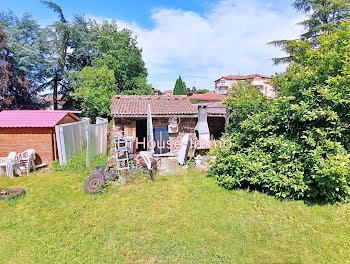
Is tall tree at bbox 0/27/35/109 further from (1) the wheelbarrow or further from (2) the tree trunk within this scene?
(1) the wheelbarrow

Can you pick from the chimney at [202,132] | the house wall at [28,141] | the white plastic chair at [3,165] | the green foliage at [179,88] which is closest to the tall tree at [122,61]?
the green foliage at [179,88]

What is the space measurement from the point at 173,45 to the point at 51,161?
62.6 feet

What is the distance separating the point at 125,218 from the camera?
214 inches

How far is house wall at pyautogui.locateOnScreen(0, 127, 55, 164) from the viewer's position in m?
9.21

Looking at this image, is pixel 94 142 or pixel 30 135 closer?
pixel 30 135

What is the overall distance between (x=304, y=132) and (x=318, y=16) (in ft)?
66.8

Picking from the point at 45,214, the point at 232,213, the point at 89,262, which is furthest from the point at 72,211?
the point at 232,213

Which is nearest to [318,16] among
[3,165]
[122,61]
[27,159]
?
[122,61]

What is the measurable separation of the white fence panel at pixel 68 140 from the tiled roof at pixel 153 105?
96.7 inches

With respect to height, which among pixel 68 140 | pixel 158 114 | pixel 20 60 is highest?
pixel 20 60

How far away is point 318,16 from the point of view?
61.3ft

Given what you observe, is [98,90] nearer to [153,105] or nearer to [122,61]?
[122,61]

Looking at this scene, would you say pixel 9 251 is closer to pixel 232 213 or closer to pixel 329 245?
pixel 232 213

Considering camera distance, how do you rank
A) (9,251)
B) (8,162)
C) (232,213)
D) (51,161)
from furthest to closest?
(51,161), (8,162), (232,213), (9,251)
